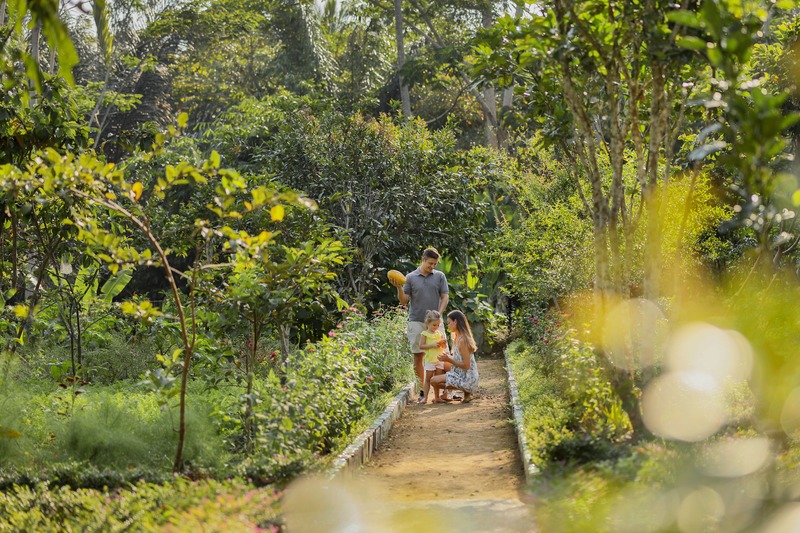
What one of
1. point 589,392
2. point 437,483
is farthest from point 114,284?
point 589,392

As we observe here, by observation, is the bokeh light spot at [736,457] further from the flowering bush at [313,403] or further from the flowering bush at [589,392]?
the flowering bush at [313,403]

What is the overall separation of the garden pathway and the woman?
242mm

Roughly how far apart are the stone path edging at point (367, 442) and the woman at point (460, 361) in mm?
630

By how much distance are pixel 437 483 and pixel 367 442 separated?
107 cm

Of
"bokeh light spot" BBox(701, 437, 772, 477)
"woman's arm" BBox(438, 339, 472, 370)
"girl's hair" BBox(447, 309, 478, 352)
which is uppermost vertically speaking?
"girl's hair" BBox(447, 309, 478, 352)

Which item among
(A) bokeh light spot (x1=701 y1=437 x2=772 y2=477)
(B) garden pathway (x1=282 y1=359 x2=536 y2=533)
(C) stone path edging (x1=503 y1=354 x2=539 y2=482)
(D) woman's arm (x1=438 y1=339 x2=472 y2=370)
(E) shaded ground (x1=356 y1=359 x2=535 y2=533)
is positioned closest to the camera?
(A) bokeh light spot (x1=701 y1=437 x2=772 y2=477)

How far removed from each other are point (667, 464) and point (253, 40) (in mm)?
28973

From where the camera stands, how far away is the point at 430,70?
85.6 ft

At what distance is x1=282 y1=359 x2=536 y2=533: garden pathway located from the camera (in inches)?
218

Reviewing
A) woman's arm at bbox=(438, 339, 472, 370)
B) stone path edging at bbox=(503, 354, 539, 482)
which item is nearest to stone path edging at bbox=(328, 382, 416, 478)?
woman's arm at bbox=(438, 339, 472, 370)

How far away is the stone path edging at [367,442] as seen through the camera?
704cm

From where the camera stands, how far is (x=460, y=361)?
11.7 meters

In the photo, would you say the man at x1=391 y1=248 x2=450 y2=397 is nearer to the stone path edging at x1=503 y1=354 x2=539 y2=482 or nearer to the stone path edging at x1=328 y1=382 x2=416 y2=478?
the stone path edging at x1=328 y1=382 x2=416 y2=478

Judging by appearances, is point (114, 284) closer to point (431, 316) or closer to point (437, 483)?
point (431, 316)
